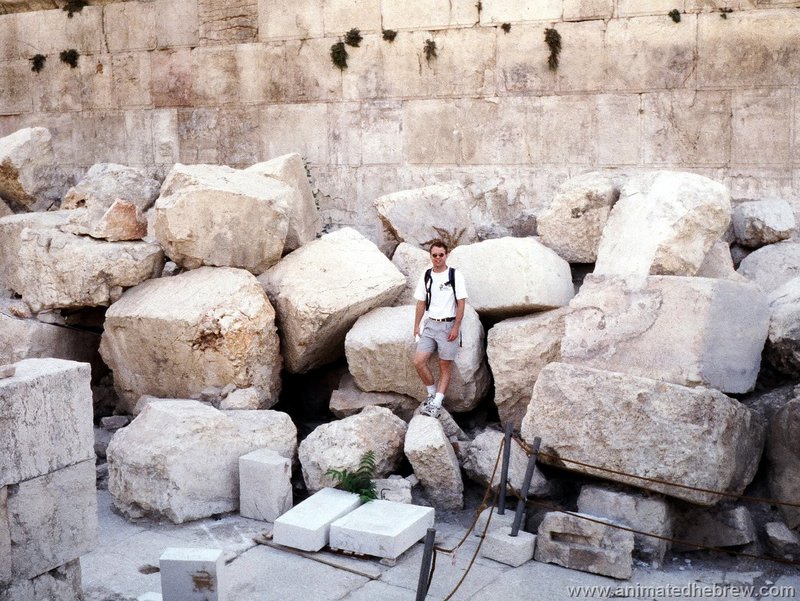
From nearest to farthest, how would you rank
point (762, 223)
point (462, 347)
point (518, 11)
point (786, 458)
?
1. point (786, 458)
2. point (462, 347)
3. point (762, 223)
4. point (518, 11)

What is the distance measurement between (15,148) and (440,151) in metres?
4.50

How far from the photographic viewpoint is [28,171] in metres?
10.2

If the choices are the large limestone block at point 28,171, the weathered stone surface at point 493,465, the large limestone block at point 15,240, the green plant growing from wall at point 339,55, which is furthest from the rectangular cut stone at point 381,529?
the green plant growing from wall at point 339,55

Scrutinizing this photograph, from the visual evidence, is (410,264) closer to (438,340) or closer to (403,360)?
(403,360)

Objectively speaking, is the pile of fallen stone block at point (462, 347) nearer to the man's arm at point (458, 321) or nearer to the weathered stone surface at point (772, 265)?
the weathered stone surface at point (772, 265)

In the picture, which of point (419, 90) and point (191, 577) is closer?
point (191, 577)

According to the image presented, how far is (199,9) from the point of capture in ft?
38.5

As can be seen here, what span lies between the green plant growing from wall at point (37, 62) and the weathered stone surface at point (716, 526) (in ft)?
33.8

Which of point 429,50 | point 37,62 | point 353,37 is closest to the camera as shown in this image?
point 429,50

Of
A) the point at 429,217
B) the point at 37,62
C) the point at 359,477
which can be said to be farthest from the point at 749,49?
the point at 37,62

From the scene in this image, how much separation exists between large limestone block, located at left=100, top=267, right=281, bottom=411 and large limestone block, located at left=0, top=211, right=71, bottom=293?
3.73ft

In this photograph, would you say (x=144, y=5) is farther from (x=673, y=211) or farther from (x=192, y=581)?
(x=192, y=581)

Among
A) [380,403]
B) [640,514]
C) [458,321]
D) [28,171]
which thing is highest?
[28,171]

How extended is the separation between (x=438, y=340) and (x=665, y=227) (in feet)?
6.24
